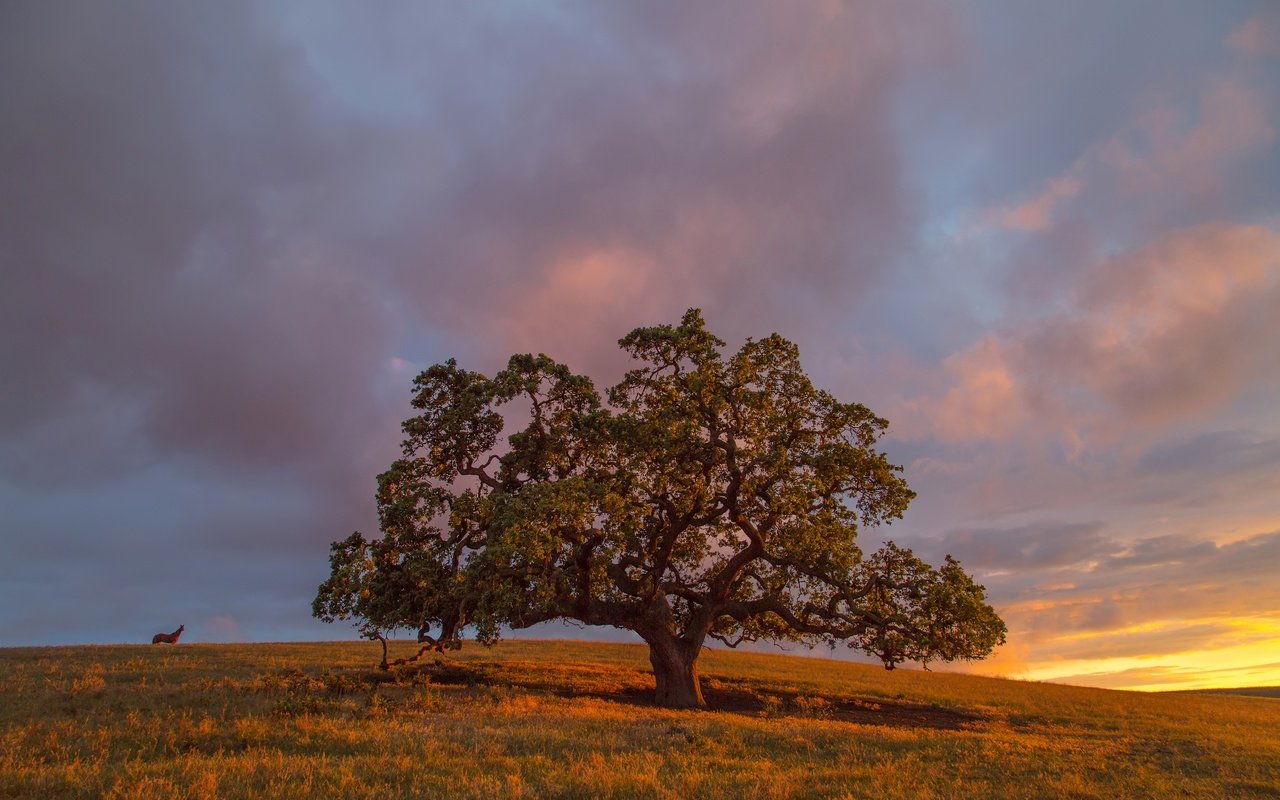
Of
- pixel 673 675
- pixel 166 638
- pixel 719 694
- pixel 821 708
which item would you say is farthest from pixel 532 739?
pixel 166 638

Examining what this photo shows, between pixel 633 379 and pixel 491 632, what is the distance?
11500mm

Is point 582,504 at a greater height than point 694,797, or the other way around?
point 582,504

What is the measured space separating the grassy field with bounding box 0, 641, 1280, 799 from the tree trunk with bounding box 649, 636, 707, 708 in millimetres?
1279

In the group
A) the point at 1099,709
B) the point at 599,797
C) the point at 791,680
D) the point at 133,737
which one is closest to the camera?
the point at 599,797

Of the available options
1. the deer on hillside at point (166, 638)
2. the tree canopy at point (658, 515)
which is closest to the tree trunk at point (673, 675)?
the tree canopy at point (658, 515)

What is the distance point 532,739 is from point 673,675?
42.9 feet

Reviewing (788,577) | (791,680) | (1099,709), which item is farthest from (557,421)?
(1099,709)

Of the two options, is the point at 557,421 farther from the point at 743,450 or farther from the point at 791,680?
the point at 791,680

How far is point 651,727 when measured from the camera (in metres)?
21.4

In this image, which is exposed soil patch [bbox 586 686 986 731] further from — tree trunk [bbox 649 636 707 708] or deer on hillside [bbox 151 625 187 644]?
deer on hillside [bbox 151 625 187 644]

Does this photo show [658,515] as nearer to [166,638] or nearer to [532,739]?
[532,739]

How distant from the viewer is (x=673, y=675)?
99.5 feet

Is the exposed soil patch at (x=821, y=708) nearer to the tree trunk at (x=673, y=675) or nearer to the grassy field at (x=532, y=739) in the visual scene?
the grassy field at (x=532, y=739)

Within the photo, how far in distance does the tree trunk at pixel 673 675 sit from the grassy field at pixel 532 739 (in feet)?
4.20
